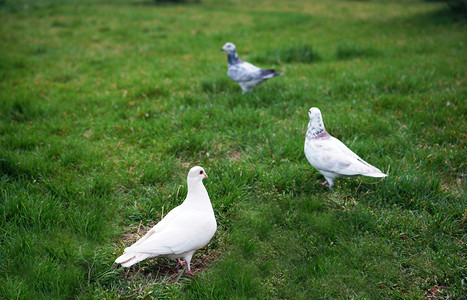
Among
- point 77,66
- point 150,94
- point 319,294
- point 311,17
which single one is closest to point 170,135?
point 150,94

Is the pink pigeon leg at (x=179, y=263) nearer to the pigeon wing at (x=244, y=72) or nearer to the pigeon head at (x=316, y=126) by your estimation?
the pigeon head at (x=316, y=126)

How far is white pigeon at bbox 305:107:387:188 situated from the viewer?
3.61 meters

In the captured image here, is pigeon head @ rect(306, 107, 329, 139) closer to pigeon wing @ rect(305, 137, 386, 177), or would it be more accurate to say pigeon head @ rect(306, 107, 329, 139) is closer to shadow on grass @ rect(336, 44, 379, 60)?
pigeon wing @ rect(305, 137, 386, 177)

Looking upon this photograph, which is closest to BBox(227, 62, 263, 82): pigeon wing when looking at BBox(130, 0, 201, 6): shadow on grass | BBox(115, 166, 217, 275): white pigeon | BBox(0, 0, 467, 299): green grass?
BBox(0, 0, 467, 299): green grass

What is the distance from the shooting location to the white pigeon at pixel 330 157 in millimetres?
3607

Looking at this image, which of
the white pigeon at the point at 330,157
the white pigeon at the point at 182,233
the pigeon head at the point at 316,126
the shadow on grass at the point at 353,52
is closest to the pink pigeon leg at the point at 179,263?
the white pigeon at the point at 182,233

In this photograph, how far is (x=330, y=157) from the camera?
3727 mm

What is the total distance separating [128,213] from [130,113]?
2.71 meters

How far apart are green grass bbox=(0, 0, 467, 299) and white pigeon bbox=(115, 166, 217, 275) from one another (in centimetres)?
29

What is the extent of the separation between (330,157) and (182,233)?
181 cm

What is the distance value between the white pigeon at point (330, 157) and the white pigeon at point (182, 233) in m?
1.41

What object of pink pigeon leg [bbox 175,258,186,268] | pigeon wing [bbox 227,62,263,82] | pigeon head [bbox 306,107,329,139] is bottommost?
pink pigeon leg [bbox 175,258,186,268]

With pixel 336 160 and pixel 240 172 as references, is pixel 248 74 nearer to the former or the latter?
pixel 240 172

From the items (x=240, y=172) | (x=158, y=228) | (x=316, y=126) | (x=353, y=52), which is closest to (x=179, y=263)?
(x=158, y=228)
